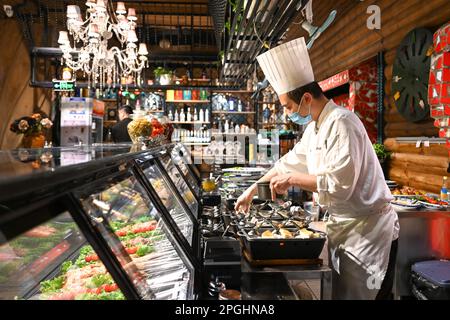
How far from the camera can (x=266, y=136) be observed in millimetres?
8688

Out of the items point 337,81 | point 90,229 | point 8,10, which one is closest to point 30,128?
point 90,229

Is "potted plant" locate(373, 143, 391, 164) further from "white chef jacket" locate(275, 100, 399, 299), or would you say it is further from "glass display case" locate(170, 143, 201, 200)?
"white chef jacket" locate(275, 100, 399, 299)

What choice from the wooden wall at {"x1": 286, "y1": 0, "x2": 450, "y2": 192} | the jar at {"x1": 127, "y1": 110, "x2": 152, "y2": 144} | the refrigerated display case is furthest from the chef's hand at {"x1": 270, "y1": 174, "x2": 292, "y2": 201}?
the wooden wall at {"x1": 286, "y1": 0, "x2": 450, "y2": 192}

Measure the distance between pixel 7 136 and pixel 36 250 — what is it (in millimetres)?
8638

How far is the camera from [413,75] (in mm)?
4062

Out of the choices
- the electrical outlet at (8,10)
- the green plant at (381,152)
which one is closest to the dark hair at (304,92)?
the green plant at (381,152)

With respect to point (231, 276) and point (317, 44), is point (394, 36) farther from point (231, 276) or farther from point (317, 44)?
point (231, 276)

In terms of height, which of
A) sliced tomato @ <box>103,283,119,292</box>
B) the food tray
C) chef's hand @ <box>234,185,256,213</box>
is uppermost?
chef's hand @ <box>234,185,256,213</box>

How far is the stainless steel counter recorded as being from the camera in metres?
3.31

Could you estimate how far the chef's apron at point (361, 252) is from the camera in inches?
79.5

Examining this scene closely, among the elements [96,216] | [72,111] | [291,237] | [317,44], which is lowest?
[291,237]

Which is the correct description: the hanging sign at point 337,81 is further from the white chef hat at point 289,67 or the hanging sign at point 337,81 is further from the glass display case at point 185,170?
the white chef hat at point 289,67
